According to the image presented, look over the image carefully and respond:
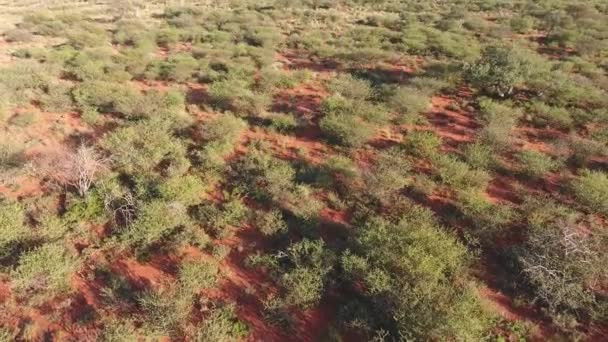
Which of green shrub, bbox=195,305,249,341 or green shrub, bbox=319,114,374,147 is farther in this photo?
green shrub, bbox=319,114,374,147

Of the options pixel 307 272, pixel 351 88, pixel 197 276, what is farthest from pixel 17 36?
pixel 307 272

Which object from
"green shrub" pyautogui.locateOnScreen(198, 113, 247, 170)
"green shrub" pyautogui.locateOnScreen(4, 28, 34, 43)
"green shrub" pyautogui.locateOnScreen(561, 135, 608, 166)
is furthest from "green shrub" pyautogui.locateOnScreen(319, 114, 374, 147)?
"green shrub" pyautogui.locateOnScreen(4, 28, 34, 43)

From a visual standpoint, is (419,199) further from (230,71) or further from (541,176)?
(230,71)

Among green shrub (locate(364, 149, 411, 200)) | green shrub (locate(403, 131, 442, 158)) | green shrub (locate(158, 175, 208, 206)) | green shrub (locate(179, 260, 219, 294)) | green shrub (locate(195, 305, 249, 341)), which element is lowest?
green shrub (locate(195, 305, 249, 341))

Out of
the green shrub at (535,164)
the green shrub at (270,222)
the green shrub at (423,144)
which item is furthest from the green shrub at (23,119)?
the green shrub at (535,164)

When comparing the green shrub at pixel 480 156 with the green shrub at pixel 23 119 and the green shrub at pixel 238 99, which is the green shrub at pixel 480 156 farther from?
the green shrub at pixel 23 119

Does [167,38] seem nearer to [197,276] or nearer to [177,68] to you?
[177,68]

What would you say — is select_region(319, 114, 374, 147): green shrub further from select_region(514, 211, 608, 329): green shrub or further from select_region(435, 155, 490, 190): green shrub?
select_region(514, 211, 608, 329): green shrub
